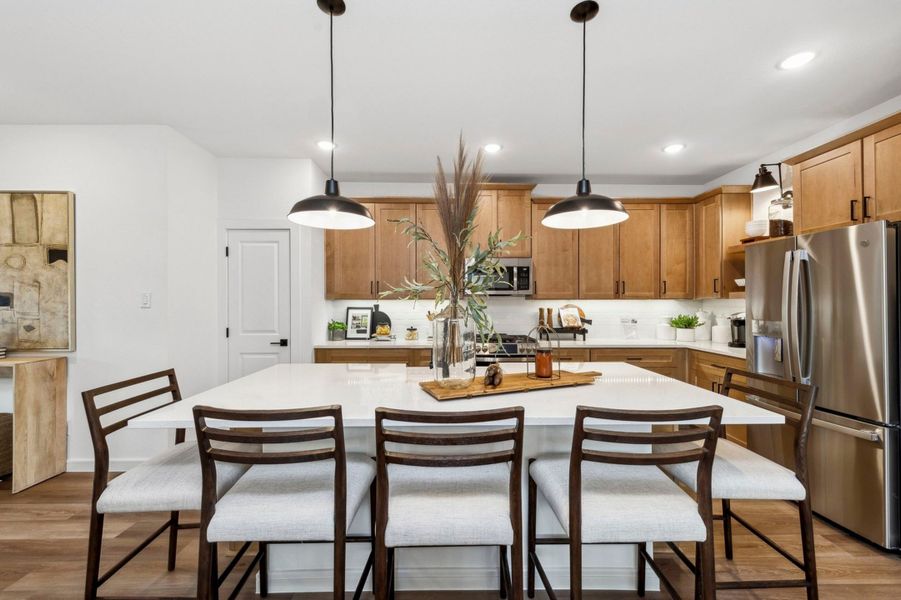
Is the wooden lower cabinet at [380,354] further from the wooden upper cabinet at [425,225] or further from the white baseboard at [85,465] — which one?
the white baseboard at [85,465]

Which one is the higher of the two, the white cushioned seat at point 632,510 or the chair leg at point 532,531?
the white cushioned seat at point 632,510

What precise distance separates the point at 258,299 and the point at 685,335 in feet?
13.9

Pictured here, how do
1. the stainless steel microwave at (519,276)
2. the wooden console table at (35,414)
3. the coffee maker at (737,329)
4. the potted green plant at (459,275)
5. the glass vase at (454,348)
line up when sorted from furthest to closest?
1. the stainless steel microwave at (519,276)
2. the coffee maker at (737,329)
3. the wooden console table at (35,414)
4. the glass vase at (454,348)
5. the potted green plant at (459,275)

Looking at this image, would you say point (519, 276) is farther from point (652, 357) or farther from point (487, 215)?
point (652, 357)

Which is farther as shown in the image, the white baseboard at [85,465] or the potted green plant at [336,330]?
the potted green plant at [336,330]

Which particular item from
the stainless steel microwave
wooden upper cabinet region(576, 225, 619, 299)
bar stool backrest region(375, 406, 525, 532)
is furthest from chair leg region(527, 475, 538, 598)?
wooden upper cabinet region(576, 225, 619, 299)

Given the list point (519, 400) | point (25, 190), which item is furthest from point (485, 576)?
point (25, 190)

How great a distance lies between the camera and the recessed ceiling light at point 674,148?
3.67m

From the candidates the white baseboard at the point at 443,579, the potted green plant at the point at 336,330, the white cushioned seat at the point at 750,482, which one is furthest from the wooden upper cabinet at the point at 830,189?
the potted green plant at the point at 336,330

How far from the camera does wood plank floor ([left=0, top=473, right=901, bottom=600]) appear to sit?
6.33ft

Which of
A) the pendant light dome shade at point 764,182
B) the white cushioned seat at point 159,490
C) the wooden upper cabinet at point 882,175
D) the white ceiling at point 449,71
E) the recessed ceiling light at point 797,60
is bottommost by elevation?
the white cushioned seat at point 159,490

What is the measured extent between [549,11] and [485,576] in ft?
8.49

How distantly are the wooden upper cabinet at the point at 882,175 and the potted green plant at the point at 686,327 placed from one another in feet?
7.06

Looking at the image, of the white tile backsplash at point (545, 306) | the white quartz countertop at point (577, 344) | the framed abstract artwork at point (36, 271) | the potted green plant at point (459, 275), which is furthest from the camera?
the white tile backsplash at point (545, 306)
